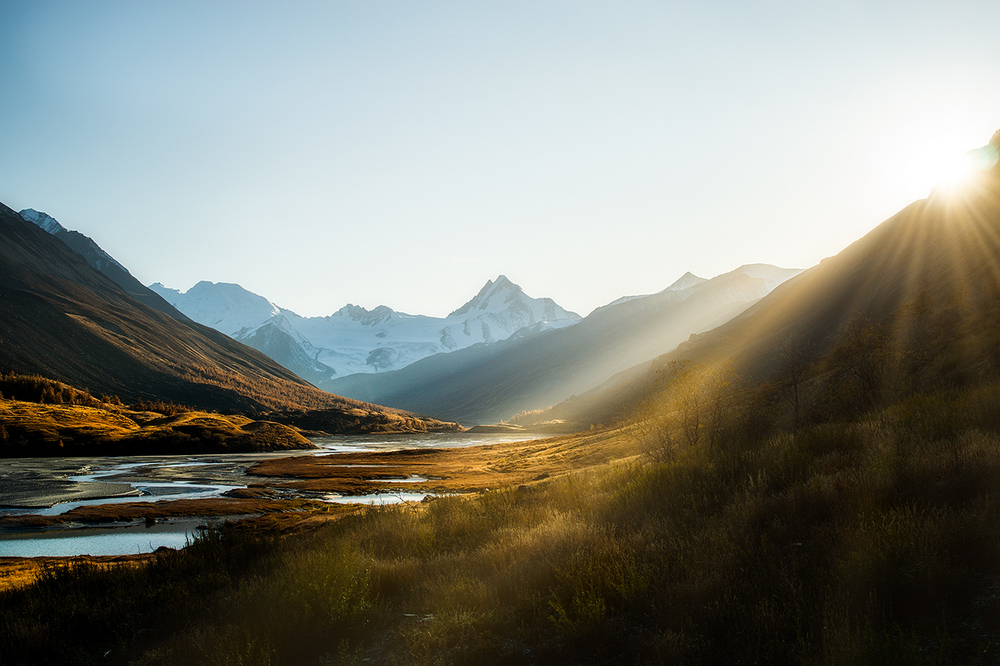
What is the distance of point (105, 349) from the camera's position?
13625cm

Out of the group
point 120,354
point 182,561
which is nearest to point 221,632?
point 182,561

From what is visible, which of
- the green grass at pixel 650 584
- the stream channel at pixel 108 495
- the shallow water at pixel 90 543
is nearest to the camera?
the green grass at pixel 650 584

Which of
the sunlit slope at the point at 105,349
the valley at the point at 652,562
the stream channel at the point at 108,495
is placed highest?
the sunlit slope at the point at 105,349

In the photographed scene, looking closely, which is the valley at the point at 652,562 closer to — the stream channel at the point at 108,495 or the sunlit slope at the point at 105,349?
the stream channel at the point at 108,495

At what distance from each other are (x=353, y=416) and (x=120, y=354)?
66.0 metres

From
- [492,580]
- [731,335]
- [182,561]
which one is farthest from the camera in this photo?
[731,335]

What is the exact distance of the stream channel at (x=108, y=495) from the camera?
21.3 meters

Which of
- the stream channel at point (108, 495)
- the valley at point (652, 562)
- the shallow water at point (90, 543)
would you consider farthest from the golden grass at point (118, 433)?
the shallow water at point (90, 543)

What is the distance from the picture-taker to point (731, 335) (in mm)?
87875

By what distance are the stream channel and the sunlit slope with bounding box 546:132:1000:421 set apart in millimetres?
25294

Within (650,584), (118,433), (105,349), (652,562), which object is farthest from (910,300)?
(105,349)

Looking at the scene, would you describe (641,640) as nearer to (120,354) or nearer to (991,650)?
(991,650)

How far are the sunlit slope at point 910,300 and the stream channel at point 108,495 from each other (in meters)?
25.3

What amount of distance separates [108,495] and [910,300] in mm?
65897
